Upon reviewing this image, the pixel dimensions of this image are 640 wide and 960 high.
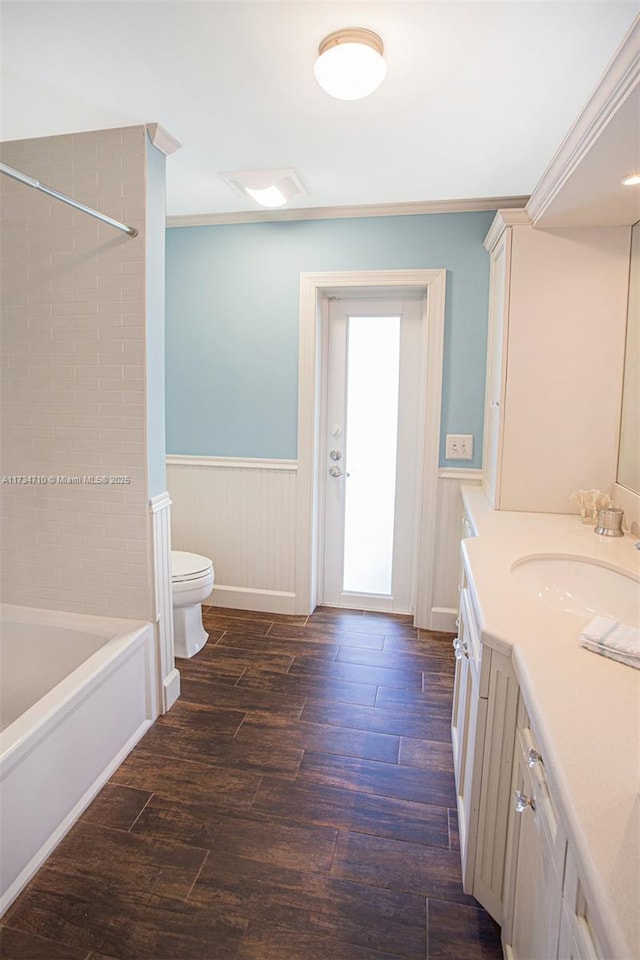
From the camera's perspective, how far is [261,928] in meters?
1.38

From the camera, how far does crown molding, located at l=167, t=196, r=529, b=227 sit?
110 inches

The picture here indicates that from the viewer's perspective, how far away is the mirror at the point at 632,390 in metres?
2.08

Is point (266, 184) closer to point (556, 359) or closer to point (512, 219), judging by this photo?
point (512, 219)

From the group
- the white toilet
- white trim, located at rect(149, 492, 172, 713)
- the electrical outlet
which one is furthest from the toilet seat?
the electrical outlet

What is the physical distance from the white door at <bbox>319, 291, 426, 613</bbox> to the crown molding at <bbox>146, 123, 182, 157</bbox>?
135 cm

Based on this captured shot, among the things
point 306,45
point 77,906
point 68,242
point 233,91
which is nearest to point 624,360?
point 306,45

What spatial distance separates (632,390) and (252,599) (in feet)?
7.86

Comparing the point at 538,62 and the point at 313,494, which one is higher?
the point at 538,62

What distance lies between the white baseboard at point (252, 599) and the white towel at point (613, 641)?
2339 millimetres

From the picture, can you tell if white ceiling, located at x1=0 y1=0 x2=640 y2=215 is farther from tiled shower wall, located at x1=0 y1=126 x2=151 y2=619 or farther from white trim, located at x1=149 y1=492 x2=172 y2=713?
white trim, located at x1=149 y1=492 x2=172 y2=713

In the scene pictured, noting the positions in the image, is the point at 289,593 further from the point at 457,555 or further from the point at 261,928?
the point at 261,928

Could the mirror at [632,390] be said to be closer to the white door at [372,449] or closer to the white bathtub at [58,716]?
the white door at [372,449]

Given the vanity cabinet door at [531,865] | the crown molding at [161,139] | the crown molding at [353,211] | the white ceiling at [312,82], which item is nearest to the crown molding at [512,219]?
the white ceiling at [312,82]

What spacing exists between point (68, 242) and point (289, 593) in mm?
2224
